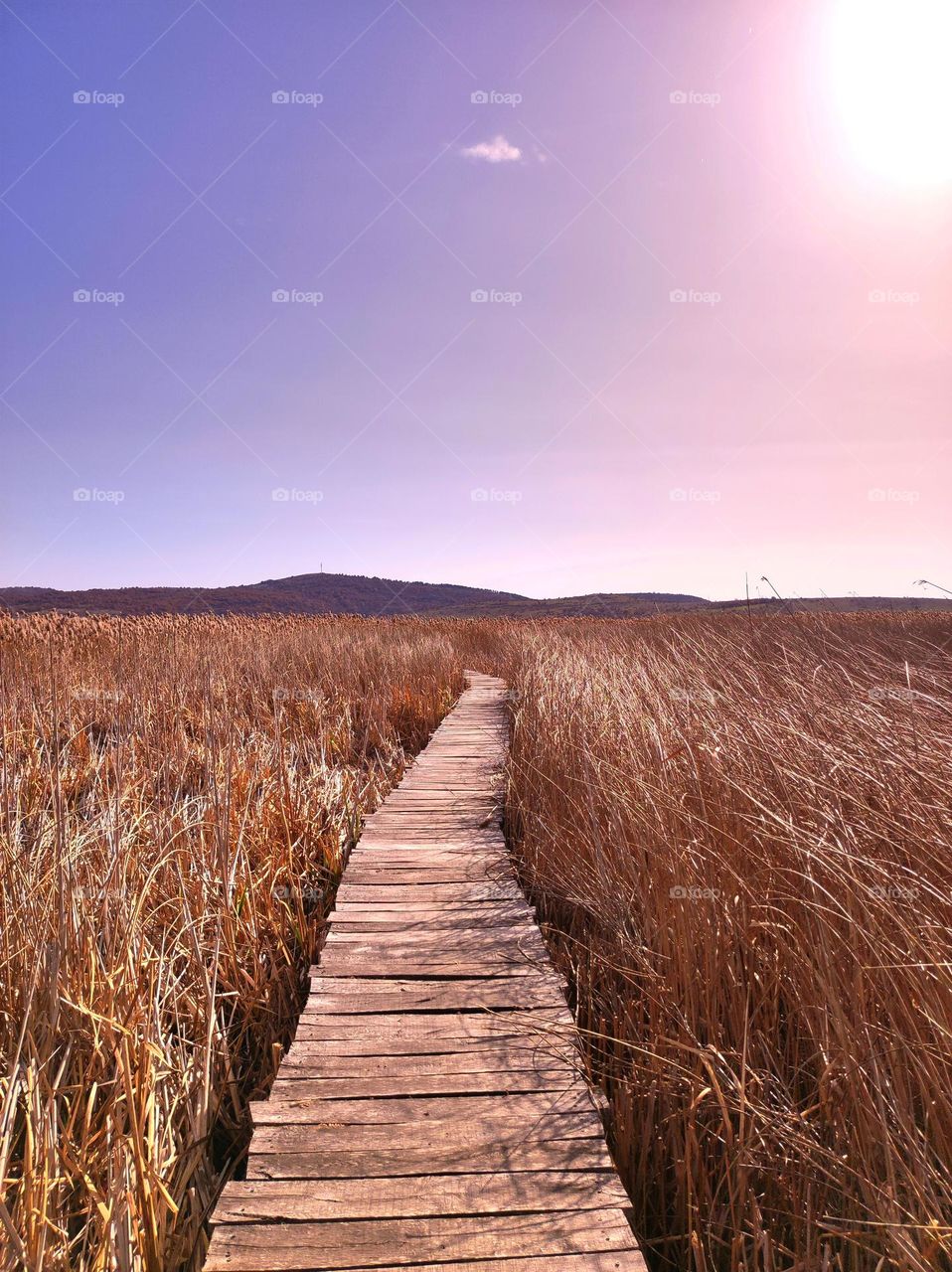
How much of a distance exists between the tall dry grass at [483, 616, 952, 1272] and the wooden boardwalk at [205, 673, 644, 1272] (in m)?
0.22

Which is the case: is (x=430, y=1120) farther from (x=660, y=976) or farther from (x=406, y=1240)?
(x=660, y=976)

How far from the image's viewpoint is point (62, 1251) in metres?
1.44

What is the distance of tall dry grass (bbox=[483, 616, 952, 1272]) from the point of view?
4.85 ft

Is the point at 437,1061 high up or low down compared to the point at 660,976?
down

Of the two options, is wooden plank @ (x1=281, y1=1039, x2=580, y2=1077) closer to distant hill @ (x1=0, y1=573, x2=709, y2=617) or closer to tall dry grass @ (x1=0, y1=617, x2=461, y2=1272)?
tall dry grass @ (x1=0, y1=617, x2=461, y2=1272)

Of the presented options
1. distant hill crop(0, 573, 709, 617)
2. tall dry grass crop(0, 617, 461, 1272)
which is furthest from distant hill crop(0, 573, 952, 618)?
tall dry grass crop(0, 617, 461, 1272)

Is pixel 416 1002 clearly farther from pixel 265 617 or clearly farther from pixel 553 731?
pixel 265 617

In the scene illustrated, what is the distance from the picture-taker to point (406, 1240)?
1.46m

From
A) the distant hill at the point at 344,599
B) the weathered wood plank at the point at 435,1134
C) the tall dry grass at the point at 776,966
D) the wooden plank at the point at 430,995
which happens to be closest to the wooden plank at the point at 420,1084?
the weathered wood plank at the point at 435,1134

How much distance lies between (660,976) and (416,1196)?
951 millimetres

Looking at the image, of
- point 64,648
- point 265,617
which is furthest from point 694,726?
point 265,617

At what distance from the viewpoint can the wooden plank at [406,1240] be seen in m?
1.41

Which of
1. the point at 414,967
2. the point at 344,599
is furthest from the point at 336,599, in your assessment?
the point at 414,967

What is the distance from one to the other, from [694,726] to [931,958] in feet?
6.77
